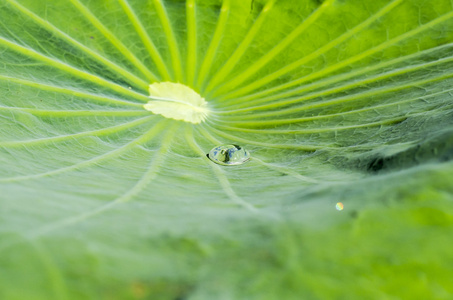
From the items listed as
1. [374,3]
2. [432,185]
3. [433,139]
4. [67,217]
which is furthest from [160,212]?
[374,3]

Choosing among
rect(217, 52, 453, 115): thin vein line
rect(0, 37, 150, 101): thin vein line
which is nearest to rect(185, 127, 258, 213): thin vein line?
rect(217, 52, 453, 115): thin vein line

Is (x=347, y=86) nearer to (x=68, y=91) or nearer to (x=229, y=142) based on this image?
(x=229, y=142)

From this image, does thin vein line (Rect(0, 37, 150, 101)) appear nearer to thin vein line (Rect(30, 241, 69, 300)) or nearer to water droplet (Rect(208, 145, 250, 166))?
water droplet (Rect(208, 145, 250, 166))

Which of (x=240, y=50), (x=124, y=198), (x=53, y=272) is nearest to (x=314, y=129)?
(x=240, y=50)

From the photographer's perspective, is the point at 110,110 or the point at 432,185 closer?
the point at 432,185

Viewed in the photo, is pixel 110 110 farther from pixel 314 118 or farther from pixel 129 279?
pixel 129 279

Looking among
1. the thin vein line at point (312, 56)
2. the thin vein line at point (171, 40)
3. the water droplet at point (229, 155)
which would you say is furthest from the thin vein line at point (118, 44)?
the water droplet at point (229, 155)
